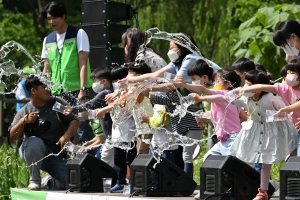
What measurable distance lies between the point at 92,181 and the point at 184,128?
1095 millimetres

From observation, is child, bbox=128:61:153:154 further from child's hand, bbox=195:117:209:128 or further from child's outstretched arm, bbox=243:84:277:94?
child's outstretched arm, bbox=243:84:277:94

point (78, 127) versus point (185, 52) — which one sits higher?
point (185, 52)

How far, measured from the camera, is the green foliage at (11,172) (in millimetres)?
9391

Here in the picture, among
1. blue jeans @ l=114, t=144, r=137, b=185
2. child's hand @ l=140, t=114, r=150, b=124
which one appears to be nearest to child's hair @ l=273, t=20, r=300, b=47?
child's hand @ l=140, t=114, r=150, b=124

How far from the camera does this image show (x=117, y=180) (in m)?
8.23

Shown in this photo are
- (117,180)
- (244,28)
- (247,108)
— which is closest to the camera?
(247,108)

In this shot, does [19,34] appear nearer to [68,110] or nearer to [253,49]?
[253,49]

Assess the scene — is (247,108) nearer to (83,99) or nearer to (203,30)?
(83,99)

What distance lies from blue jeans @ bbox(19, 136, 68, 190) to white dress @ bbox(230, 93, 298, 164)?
2598 millimetres

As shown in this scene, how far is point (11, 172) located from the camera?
9445 mm

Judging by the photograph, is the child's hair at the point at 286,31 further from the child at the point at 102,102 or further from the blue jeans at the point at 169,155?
the child at the point at 102,102

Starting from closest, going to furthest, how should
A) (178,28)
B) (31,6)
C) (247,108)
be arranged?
(247,108) → (178,28) → (31,6)

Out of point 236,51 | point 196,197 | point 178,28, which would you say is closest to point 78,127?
point 196,197

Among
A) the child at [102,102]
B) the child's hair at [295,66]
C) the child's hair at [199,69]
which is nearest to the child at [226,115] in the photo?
the child's hair at [199,69]
